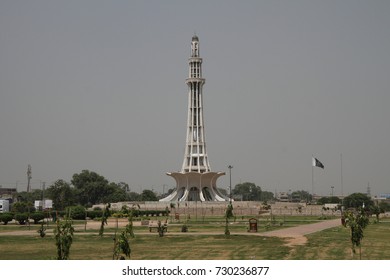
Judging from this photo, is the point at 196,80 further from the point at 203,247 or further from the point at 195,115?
the point at 203,247

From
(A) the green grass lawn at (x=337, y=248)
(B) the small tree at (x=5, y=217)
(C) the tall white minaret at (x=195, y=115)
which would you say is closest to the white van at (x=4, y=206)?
(B) the small tree at (x=5, y=217)

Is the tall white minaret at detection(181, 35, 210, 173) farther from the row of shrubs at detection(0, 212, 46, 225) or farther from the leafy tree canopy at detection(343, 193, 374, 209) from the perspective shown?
the row of shrubs at detection(0, 212, 46, 225)

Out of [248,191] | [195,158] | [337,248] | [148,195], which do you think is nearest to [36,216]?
[337,248]

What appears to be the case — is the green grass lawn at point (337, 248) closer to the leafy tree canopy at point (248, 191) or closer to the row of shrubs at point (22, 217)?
the row of shrubs at point (22, 217)

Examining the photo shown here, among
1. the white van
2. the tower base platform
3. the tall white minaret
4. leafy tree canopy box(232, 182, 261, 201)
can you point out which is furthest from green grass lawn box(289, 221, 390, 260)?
leafy tree canopy box(232, 182, 261, 201)

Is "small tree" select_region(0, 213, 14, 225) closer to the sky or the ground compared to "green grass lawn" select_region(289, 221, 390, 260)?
closer to the sky

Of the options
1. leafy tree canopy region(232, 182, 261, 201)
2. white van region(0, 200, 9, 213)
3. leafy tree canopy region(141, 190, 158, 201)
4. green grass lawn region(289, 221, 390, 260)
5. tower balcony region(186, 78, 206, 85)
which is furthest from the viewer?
leafy tree canopy region(232, 182, 261, 201)

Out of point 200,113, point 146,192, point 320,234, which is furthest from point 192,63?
point 320,234
